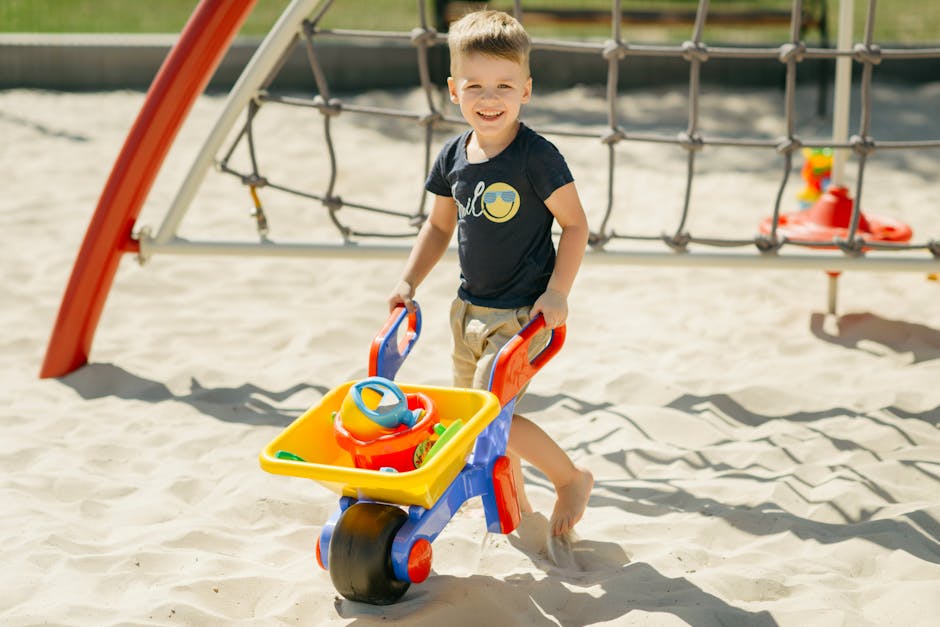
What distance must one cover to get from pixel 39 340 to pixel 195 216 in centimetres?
142

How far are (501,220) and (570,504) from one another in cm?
66

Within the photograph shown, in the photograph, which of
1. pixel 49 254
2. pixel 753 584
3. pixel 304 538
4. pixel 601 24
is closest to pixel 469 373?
pixel 304 538

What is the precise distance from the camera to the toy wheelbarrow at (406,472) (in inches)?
78.7

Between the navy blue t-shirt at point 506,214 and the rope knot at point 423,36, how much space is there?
105cm

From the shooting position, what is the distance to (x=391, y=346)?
7.72 ft

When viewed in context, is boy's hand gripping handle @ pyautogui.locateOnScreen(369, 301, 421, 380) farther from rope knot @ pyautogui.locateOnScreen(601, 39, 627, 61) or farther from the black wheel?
rope knot @ pyautogui.locateOnScreen(601, 39, 627, 61)

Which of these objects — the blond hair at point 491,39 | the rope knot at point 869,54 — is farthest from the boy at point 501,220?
the rope knot at point 869,54

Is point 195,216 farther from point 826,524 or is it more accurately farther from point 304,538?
point 826,524

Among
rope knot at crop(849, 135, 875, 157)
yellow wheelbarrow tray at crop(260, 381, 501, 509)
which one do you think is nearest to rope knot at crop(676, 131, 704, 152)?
rope knot at crop(849, 135, 875, 157)

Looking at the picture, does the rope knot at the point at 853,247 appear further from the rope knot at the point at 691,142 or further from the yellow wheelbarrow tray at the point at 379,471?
the yellow wheelbarrow tray at the point at 379,471

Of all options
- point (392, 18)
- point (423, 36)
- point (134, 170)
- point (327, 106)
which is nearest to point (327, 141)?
point (327, 106)

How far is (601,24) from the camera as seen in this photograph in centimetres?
688

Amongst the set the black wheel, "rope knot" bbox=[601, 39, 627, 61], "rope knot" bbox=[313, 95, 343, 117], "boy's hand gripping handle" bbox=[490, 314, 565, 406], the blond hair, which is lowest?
the black wheel

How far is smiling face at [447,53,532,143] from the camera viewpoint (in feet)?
7.08
